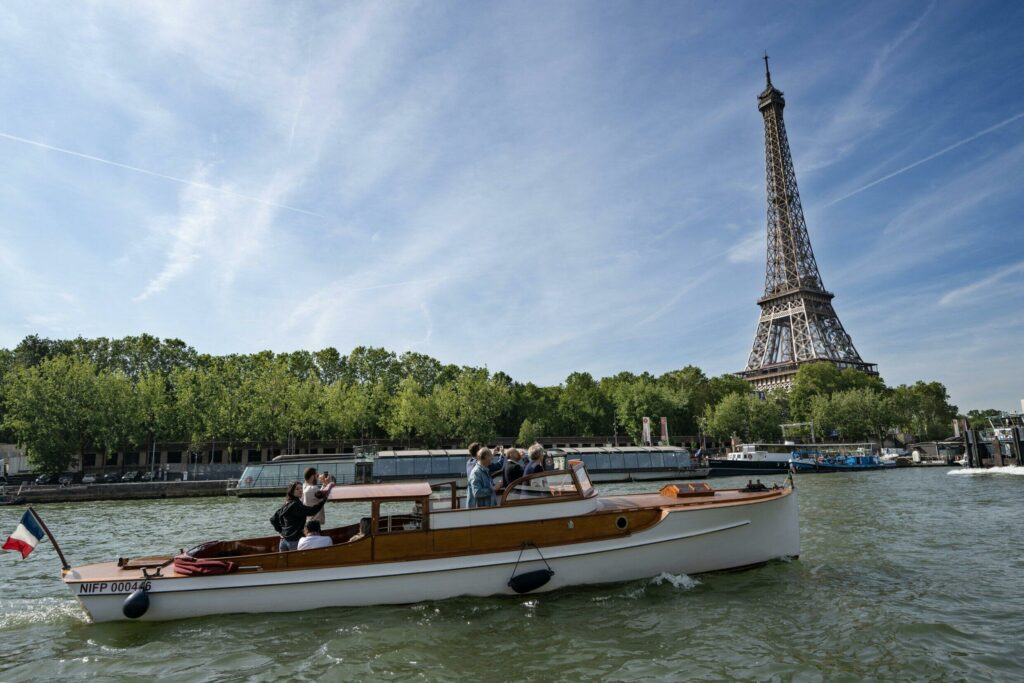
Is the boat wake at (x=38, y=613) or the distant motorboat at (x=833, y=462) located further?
the distant motorboat at (x=833, y=462)

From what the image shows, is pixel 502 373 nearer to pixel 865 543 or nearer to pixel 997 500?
pixel 997 500

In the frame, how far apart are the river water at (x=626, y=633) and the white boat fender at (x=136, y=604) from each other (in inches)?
11.8

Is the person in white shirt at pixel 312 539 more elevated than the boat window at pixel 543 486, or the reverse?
the boat window at pixel 543 486

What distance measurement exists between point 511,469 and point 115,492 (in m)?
38.2

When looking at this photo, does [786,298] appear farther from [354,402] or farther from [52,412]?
[52,412]

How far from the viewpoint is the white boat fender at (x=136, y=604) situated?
33.1 ft

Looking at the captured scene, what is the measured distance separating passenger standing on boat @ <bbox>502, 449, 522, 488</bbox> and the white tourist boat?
0.55 meters

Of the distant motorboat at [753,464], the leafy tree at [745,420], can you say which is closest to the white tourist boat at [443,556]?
the distant motorboat at [753,464]

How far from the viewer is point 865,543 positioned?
16.3m

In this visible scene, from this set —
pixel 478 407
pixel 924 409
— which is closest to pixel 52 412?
pixel 478 407

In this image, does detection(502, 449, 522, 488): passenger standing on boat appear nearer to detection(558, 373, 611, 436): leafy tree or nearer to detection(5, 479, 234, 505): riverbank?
detection(5, 479, 234, 505): riverbank

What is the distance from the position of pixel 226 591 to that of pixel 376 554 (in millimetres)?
2556

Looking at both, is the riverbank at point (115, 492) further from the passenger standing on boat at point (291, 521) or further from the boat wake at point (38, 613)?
the passenger standing on boat at point (291, 521)

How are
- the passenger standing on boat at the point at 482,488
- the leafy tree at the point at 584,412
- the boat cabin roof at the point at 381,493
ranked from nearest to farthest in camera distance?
the boat cabin roof at the point at 381,493, the passenger standing on boat at the point at 482,488, the leafy tree at the point at 584,412
